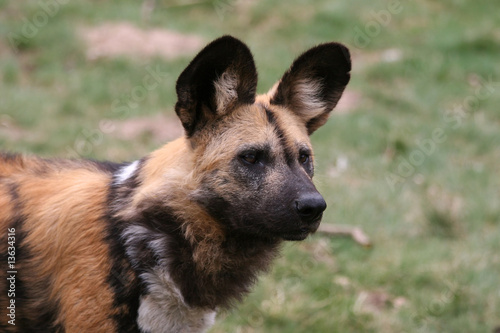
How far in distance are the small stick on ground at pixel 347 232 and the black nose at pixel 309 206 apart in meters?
2.51

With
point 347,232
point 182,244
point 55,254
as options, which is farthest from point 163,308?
point 347,232

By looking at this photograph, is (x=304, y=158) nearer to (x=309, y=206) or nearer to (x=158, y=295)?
(x=309, y=206)

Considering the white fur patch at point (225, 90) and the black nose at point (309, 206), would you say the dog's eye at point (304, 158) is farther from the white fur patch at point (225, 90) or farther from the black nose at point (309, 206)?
the white fur patch at point (225, 90)

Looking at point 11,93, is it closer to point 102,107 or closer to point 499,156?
point 102,107

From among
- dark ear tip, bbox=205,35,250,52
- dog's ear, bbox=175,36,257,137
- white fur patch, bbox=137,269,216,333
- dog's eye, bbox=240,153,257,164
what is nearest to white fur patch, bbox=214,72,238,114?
dog's ear, bbox=175,36,257,137

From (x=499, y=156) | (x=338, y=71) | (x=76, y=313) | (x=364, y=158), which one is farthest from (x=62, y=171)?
(x=499, y=156)

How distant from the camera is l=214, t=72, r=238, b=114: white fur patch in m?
3.23

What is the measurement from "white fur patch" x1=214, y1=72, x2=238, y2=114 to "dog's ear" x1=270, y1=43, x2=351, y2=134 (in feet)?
1.09

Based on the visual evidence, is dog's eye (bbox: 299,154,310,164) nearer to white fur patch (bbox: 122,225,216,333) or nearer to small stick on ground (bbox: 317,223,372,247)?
white fur patch (bbox: 122,225,216,333)

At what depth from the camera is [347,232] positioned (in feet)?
18.4

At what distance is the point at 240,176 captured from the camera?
3148 millimetres

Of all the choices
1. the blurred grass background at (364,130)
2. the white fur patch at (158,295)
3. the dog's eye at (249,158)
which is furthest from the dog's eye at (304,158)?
the blurred grass background at (364,130)

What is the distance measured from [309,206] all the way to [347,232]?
8.79ft

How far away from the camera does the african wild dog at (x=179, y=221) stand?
3.06 metres
